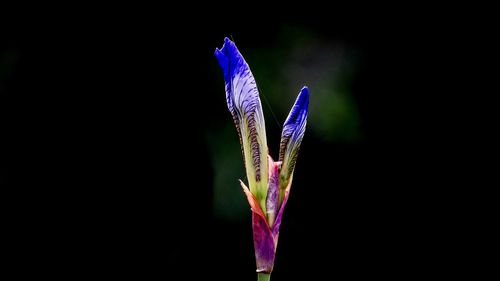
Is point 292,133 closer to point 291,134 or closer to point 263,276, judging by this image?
point 291,134

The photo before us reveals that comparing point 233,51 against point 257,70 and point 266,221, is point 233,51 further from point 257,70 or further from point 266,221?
point 257,70

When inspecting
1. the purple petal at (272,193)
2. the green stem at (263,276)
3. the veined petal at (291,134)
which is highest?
the veined petal at (291,134)

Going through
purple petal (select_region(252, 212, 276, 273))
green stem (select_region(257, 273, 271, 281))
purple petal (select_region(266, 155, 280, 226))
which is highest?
purple petal (select_region(266, 155, 280, 226))

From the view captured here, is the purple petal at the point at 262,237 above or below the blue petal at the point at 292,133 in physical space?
below

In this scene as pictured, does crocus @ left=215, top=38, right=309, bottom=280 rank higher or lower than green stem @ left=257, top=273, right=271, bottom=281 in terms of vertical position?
higher

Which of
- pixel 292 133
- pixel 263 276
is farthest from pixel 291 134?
pixel 263 276

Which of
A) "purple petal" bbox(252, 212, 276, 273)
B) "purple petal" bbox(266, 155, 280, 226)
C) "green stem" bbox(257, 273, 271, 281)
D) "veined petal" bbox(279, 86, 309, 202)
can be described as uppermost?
"veined petal" bbox(279, 86, 309, 202)

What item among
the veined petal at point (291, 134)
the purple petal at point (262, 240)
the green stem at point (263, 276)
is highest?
the veined petal at point (291, 134)

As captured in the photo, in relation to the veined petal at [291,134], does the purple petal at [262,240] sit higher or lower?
lower
